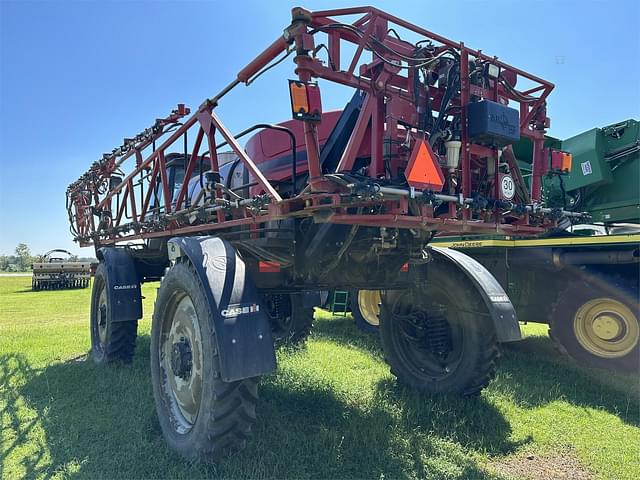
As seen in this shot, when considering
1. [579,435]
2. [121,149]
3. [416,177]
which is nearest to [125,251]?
[121,149]

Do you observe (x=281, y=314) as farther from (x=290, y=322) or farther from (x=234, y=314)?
(x=234, y=314)

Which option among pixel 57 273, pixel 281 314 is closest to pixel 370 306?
pixel 281 314

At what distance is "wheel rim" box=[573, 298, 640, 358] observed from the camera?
4.71 meters

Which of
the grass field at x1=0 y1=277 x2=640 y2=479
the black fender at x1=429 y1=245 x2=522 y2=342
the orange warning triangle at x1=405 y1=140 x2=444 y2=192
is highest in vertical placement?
the orange warning triangle at x1=405 y1=140 x2=444 y2=192

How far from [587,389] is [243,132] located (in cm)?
382

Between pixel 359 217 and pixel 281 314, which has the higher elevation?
pixel 359 217

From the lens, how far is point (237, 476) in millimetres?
2574

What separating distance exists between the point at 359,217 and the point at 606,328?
3808 mm

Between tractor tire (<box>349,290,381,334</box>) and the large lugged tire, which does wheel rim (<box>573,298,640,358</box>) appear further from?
the large lugged tire

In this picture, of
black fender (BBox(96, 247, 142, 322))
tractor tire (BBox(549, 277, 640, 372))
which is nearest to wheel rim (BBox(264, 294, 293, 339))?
black fender (BBox(96, 247, 142, 322))

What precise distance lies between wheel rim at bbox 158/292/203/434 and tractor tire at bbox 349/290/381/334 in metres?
4.06

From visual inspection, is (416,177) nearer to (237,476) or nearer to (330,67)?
(330,67)

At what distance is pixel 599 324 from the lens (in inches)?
192

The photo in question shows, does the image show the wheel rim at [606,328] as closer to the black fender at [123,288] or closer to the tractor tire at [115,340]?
the black fender at [123,288]
